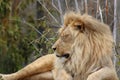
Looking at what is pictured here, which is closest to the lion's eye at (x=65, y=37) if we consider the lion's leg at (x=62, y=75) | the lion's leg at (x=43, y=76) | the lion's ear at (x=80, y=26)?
the lion's ear at (x=80, y=26)

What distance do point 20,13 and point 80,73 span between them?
15.4ft

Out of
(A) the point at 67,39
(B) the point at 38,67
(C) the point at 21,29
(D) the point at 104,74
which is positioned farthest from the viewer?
(C) the point at 21,29

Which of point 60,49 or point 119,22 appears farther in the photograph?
point 119,22

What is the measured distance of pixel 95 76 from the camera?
4.63 m

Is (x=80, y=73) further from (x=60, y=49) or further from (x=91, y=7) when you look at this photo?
(x=91, y=7)

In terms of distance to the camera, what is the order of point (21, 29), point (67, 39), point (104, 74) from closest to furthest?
point (104, 74), point (67, 39), point (21, 29)

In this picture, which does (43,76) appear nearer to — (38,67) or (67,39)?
(38,67)

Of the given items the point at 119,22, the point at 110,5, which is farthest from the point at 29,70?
the point at 110,5

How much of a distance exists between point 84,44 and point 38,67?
2.67 ft

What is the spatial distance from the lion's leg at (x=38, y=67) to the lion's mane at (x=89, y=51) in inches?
20.4

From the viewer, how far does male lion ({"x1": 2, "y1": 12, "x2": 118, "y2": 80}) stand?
474 centimetres

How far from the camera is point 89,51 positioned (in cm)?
477

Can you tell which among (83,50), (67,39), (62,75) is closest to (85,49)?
(83,50)

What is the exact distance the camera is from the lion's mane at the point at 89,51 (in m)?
4.75
